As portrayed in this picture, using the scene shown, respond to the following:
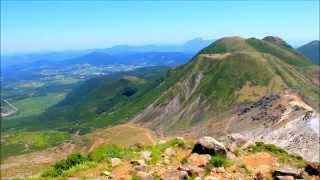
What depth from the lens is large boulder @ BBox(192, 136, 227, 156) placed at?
41.3 m

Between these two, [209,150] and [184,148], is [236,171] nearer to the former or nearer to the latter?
[209,150]

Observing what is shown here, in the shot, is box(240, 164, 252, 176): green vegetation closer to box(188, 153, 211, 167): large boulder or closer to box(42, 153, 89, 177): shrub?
box(188, 153, 211, 167): large boulder

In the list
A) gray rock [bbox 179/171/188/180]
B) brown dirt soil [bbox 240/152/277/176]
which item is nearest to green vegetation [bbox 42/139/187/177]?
gray rock [bbox 179/171/188/180]

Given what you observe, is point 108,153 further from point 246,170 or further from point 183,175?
point 246,170

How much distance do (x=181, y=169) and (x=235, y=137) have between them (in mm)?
15418

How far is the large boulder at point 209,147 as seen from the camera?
4134 cm

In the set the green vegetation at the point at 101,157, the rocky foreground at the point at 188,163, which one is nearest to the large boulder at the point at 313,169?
the rocky foreground at the point at 188,163

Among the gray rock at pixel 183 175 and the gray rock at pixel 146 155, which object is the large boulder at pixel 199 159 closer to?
the gray rock at pixel 183 175

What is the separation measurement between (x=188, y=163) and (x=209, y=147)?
9.01 ft

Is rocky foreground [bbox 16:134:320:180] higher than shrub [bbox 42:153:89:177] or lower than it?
higher

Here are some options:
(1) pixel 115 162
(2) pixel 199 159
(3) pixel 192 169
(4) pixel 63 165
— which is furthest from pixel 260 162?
(4) pixel 63 165

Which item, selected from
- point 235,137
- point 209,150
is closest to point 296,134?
point 235,137

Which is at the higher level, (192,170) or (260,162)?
(192,170)

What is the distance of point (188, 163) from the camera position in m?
39.8
